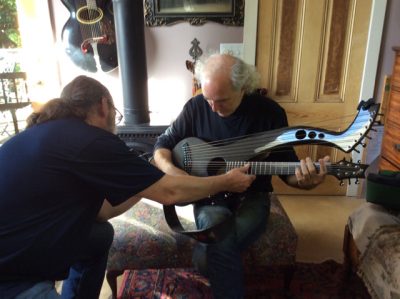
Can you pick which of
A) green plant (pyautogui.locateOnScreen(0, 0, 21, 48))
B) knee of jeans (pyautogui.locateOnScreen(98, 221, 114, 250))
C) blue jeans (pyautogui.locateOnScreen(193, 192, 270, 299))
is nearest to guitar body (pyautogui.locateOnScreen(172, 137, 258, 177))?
blue jeans (pyautogui.locateOnScreen(193, 192, 270, 299))

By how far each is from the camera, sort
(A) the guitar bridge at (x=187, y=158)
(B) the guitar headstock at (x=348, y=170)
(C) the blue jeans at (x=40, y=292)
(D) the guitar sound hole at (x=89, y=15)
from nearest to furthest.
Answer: (C) the blue jeans at (x=40, y=292), (B) the guitar headstock at (x=348, y=170), (A) the guitar bridge at (x=187, y=158), (D) the guitar sound hole at (x=89, y=15)

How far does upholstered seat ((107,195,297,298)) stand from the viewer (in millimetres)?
1397

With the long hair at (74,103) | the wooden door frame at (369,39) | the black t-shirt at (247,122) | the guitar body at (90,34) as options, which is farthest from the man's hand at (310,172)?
the guitar body at (90,34)

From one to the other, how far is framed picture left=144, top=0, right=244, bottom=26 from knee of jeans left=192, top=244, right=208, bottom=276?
72.1 inches

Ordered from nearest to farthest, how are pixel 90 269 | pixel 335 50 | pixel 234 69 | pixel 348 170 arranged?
pixel 348 170 → pixel 90 269 → pixel 234 69 → pixel 335 50

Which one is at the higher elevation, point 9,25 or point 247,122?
point 9,25

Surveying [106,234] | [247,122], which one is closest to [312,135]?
[247,122]

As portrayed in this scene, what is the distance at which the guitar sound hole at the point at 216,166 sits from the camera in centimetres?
142

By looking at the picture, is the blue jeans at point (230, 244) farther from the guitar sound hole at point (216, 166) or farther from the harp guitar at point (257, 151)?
the guitar sound hole at point (216, 166)

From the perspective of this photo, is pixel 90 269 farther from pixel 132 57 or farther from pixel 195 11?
pixel 195 11

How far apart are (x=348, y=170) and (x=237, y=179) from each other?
39cm

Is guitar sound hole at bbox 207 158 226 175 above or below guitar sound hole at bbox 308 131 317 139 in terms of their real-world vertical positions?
below

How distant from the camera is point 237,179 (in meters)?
1.26

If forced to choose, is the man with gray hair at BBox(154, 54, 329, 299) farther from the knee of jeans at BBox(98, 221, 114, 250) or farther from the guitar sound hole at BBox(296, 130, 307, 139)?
the knee of jeans at BBox(98, 221, 114, 250)
